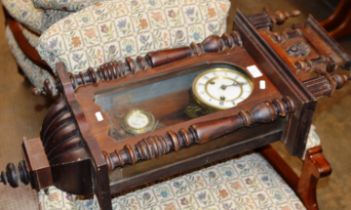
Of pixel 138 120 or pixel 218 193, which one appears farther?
pixel 218 193

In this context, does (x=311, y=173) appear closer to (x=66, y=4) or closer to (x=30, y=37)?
(x=66, y=4)

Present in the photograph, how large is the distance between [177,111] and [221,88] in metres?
0.13

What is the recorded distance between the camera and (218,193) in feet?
5.42

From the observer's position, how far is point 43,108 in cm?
265

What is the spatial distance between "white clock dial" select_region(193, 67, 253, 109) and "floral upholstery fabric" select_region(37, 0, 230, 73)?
0.86 ft

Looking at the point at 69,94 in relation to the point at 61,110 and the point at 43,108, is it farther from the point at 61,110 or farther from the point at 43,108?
the point at 43,108

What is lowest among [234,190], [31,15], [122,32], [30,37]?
[234,190]

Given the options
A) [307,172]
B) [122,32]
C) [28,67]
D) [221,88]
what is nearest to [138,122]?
[221,88]

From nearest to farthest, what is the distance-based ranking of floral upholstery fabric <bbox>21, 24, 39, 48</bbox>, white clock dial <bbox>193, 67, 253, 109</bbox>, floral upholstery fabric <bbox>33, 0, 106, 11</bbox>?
white clock dial <bbox>193, 67, 253, 109</bbox> < floral upholstery fabric <bbox>33, 0, 106, 11</bbox> < floral upholstery fabric <bbox>21, 24, 39, 48</bbox>

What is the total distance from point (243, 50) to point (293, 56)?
14 centimetres

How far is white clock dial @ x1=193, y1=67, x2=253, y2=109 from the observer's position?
1425 millimetres

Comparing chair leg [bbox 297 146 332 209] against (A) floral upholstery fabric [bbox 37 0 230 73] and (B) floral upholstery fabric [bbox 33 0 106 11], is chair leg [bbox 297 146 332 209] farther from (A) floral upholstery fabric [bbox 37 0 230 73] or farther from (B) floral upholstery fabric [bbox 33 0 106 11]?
(B) floral upholstery fabric [bbox 33 0 106 11]

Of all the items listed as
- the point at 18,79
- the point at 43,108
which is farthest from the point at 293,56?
the point at 18,79

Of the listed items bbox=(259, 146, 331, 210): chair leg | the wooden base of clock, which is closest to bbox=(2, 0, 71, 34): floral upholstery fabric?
the wooden base of clock
